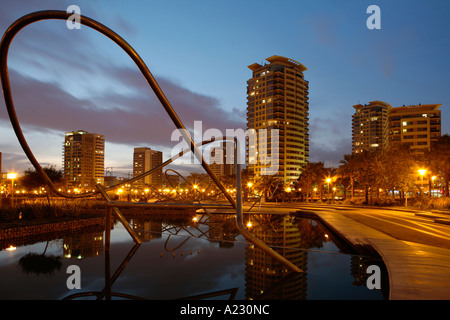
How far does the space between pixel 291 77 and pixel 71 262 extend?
126281 millimetres

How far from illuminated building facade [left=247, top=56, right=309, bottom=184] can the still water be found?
350ft

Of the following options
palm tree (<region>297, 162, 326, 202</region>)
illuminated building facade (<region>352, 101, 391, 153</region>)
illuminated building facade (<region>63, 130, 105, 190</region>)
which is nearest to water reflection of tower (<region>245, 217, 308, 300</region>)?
palm tree (<region>297, 162, 326, 202</region>)

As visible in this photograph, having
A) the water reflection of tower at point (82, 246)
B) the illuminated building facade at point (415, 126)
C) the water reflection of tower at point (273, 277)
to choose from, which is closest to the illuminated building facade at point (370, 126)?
the illuminated building facade at point (415, 126)

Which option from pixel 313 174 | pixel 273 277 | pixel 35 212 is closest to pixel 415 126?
pixel 313 174

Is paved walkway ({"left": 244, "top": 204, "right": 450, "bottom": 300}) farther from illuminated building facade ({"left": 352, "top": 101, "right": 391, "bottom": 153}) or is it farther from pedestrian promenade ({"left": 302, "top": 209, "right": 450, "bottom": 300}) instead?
illuminated building facade ({"left": 352, "top": 101, "right": 391, "bottom": 153})

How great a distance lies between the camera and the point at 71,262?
7.64m

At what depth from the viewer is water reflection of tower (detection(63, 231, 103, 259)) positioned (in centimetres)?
848

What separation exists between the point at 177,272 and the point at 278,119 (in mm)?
115311

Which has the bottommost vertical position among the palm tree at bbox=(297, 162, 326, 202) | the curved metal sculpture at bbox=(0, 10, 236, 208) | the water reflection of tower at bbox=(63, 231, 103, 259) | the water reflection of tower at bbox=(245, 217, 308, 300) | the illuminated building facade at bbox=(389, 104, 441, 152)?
the water reflection of tower at bbox=(63, 231, 103, 259)

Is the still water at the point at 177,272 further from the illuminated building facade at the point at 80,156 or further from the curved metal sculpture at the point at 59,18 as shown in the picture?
the illuminated building facade at the point at 80,156

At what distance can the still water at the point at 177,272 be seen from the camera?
552 centimetres
